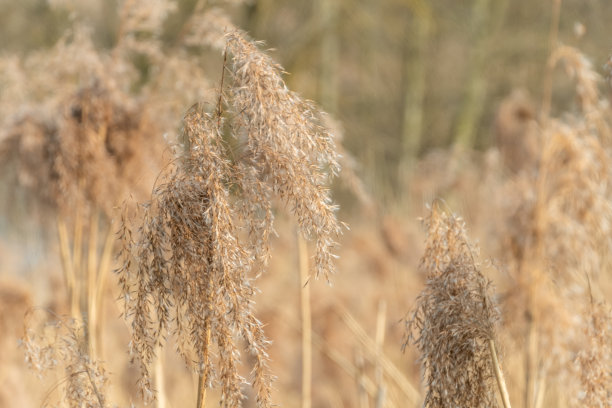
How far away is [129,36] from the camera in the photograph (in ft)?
8.20

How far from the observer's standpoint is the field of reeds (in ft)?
3.85

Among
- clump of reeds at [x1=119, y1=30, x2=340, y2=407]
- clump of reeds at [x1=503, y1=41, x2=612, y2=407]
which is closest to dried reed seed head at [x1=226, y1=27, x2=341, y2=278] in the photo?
clump of reeds at [x1=119, y1=30, x2=340, y2=407]

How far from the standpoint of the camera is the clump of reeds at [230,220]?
1.13 metres

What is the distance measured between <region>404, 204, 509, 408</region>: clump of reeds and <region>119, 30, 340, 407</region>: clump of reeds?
0.25 meters

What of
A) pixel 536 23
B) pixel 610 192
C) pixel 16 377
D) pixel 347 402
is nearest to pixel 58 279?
pixel 16 377

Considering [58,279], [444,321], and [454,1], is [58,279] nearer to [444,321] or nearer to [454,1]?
[444,321]

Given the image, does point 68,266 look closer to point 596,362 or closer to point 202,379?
point 202,379

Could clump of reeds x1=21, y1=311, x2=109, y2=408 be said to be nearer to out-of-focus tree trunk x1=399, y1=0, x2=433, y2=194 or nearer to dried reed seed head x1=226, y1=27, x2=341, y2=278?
dried reed seed head x1=226, y1=27, x2=341, y2=278

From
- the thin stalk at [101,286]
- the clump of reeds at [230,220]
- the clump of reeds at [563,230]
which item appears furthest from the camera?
the thin stalk at [101,286]

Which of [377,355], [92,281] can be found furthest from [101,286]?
[377,355]

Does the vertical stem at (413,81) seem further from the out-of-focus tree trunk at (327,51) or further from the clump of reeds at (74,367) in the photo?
the clump of reeds at (74,367)

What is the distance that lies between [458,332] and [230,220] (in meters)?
0.42

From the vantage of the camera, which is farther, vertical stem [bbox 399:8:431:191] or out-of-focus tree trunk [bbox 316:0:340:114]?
vertical stem [bbox 399:8:431:191]

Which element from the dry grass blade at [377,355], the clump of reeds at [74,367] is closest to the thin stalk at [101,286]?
the dry grass blade at [377,355]
